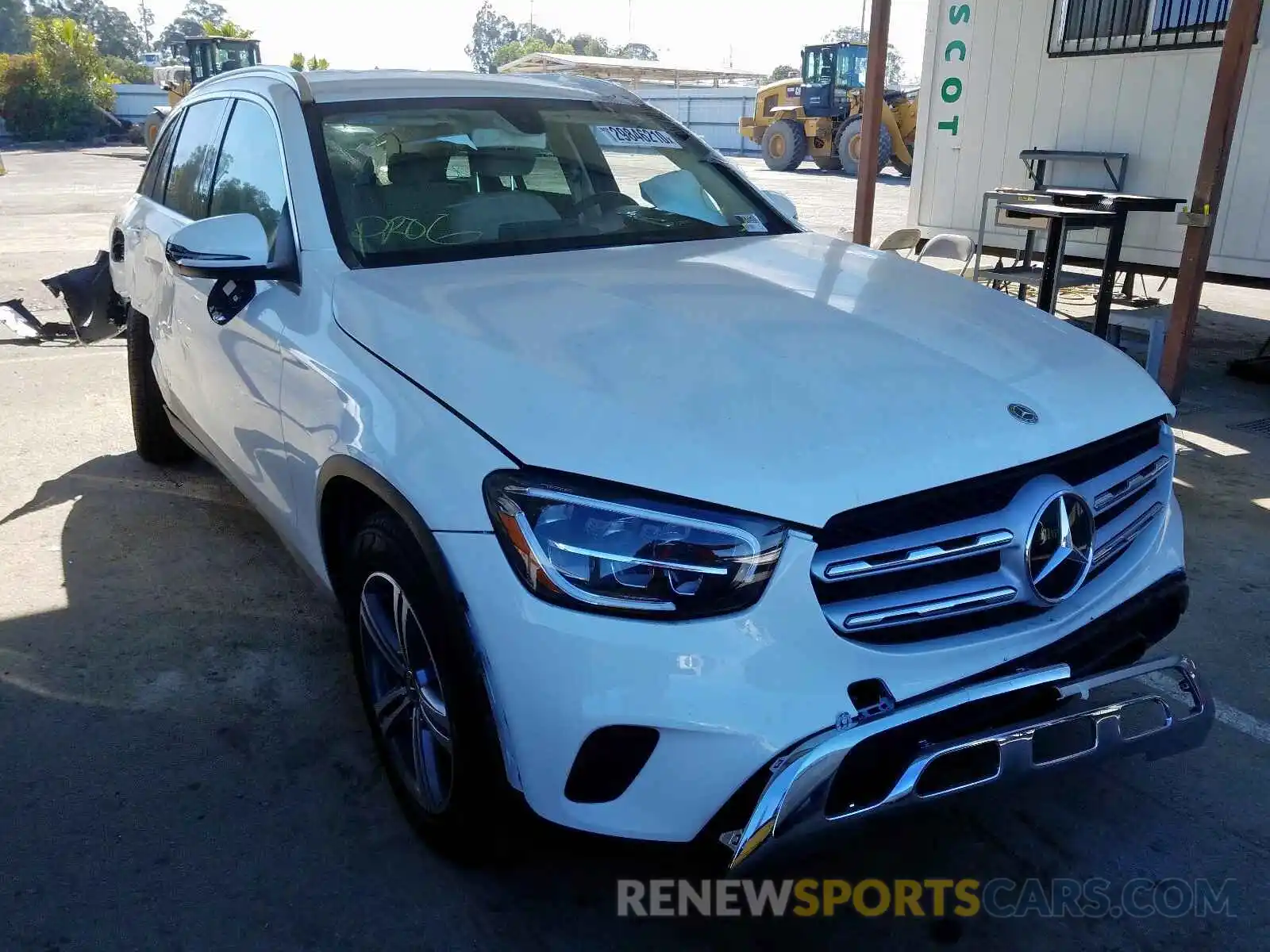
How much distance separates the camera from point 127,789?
105 inches

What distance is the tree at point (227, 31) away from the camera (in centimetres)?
4016

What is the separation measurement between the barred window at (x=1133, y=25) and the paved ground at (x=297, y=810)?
12.8 feet

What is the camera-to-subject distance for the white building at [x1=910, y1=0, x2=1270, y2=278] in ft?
21.5

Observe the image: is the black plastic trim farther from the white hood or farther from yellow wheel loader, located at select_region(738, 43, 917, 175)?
yellow wheel loader, located at select_region(738, 43, 917, 175)

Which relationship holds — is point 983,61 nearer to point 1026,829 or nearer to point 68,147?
point 1026,829

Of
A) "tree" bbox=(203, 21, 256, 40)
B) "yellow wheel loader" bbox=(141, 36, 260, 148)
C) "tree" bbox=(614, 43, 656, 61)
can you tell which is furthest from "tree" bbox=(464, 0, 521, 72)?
"yellow wheel loader" bbox=(141, 36, 260, 148)

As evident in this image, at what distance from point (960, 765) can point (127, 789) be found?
2054 mm

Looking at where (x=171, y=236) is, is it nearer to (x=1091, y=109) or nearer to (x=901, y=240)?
(x=901, y=240)

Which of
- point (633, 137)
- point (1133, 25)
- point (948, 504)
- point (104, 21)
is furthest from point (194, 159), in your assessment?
point (104, 21)

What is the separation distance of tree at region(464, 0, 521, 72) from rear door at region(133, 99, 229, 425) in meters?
142

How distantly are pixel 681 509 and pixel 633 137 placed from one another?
85.4 inches

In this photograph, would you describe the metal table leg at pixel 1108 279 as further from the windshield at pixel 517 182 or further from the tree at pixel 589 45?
the tree at pixel 589 45

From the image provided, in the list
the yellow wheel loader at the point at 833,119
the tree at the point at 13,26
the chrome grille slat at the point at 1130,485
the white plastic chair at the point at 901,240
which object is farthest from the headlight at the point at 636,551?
the tree at the point at 13,26

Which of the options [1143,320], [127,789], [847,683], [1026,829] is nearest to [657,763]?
[847,683]
